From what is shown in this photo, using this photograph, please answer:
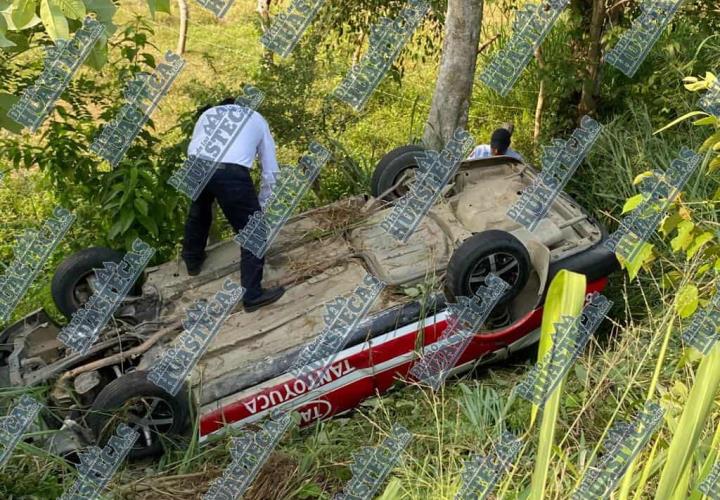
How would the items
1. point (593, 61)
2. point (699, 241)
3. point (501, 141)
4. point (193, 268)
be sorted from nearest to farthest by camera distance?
point (699, 241) < point (193, 268) < point (501, 141) < point (593, 61)

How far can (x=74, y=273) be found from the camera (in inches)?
213

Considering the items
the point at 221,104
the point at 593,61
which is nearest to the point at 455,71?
the point at 593,61

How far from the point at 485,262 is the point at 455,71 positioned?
2.48 m

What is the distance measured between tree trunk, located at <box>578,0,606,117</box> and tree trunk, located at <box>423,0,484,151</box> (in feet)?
4.68

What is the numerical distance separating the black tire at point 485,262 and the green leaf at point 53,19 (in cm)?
316

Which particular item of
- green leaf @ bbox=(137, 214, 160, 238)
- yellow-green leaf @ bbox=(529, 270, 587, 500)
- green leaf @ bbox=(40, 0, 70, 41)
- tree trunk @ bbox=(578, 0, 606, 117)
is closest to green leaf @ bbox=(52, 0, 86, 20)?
green leaf @ bbox=(40, 0, 70, 41)

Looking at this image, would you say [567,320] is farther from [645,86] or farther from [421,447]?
[645,86]

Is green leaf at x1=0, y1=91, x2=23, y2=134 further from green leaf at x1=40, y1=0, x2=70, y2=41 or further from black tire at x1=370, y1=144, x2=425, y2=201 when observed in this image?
black tire at x1=370, y1=144, x2=425, y2=201

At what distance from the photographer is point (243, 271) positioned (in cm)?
530

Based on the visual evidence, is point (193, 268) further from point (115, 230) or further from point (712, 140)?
point (712, 140)

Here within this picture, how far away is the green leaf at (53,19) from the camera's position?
2427 millimetres

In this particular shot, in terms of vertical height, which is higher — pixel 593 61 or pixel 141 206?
pixel 593 61

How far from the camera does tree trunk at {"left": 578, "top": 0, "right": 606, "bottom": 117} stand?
24.5 feet

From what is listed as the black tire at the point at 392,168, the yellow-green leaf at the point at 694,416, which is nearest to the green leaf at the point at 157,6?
the yellow-green leaf at the point at 694,416
